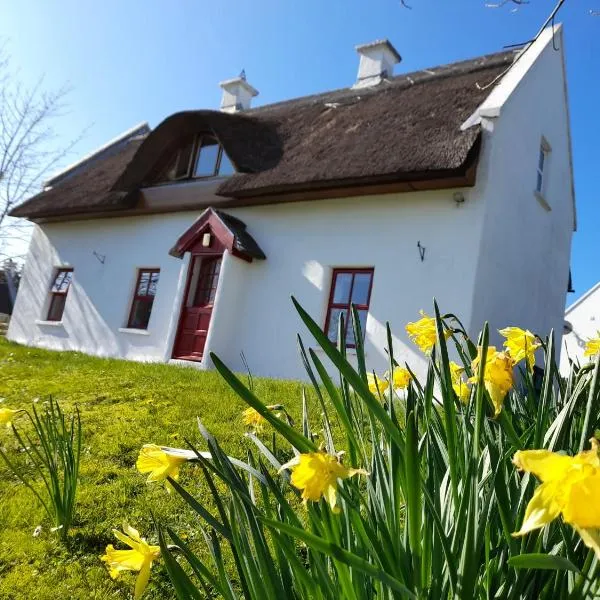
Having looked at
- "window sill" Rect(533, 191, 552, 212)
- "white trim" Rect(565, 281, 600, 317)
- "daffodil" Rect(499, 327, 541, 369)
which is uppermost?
"white trim" Rect(565, 281, 600, 317)

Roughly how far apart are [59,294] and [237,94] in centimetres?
780

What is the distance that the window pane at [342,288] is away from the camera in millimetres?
8344

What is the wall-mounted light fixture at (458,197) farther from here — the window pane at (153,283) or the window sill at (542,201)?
the window pane at (153,283)

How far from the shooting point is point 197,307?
959 cm

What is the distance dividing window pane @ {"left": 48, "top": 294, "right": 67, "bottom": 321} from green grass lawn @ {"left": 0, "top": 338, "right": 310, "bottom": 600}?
501 centimetres

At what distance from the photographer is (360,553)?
0.99 meters

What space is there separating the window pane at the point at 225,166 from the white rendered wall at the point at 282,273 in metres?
1.12

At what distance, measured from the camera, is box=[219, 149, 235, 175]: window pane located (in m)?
10.4

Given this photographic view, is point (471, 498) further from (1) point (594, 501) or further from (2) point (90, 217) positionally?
(2) point (90, 217)

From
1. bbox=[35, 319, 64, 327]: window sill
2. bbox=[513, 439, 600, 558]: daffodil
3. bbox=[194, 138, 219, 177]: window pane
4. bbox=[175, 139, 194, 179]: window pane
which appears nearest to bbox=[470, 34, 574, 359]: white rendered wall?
bbox=[194, 138, 219, 177]: window pane

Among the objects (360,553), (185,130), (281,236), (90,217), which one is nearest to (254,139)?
(185,130)

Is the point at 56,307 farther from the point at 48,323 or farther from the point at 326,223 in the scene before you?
the point at 326,223

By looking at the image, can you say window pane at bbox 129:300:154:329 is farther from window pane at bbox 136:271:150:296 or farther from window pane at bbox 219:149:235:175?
window pane at bbox 219:149:235:175

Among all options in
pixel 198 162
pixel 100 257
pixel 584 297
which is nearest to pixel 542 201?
pixel 198 162
